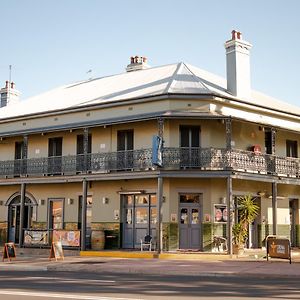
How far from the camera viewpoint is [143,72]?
1212 inches

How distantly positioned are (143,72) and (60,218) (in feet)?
31.0

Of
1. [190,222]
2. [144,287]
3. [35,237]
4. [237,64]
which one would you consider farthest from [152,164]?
[144,287]

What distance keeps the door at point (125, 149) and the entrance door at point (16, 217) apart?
6.61 meters

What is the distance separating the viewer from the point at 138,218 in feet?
83.4

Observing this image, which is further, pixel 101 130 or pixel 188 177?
pixel 101 130

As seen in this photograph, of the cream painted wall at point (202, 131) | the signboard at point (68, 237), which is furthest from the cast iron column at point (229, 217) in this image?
the signboard at point (68, 237)

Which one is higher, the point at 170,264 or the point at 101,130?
the point at 101,130

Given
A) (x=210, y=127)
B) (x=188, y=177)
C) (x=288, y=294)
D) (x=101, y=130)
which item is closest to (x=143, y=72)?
(x=101, y=130)

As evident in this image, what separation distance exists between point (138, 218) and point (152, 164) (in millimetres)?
3492

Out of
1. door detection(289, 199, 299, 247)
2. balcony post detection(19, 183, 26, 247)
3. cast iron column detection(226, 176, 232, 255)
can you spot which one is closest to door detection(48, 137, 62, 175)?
balcony post detection(19, 183, 26, 247)

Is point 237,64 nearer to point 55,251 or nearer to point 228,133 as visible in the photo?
point 228,133

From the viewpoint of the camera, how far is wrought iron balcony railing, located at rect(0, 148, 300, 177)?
76.9 ft

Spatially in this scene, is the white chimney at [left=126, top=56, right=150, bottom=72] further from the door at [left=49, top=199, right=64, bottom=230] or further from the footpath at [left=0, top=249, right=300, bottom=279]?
the footpath at [left=0, top=249, right=300, bottom=279]

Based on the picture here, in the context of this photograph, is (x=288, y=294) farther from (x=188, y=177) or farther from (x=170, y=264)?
(x=188, y=177)
